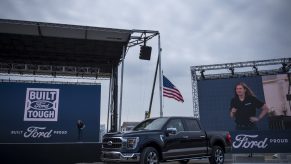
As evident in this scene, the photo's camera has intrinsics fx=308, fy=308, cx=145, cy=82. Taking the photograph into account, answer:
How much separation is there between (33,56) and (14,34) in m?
3.90

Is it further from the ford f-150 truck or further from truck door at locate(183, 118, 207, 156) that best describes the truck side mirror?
truck door at locate(183, 118, 207, 156)

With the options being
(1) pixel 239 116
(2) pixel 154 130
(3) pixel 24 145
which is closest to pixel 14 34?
(3) pixel 24 145

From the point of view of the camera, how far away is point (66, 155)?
12133 mm

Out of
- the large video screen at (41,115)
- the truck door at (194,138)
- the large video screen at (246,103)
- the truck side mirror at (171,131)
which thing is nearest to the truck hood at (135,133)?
the truck side mirror at (171,131)

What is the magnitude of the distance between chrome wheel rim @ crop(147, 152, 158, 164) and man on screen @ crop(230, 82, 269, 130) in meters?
26.4

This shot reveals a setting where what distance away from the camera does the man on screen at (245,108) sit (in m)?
33.7

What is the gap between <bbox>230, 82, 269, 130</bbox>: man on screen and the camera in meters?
33.7

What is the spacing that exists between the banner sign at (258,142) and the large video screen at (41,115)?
32.4 ft

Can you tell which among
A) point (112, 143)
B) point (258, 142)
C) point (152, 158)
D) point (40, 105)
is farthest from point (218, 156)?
point (40, 105)

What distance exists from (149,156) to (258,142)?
39.7 feet

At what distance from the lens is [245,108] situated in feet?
112

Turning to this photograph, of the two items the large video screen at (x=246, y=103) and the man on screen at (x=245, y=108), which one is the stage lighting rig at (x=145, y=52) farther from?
the man on screen at (x=245, y=108)

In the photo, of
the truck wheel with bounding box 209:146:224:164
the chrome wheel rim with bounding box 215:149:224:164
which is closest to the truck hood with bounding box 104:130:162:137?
the truck wheel with bounding box 209:146:224:164

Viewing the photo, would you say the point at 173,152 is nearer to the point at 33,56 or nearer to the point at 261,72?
the point at 33,56
